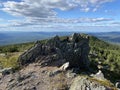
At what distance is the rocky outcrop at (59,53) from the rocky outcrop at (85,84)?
10.5 m

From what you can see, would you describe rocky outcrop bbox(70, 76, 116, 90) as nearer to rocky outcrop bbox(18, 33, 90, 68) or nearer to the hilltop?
the hilltop

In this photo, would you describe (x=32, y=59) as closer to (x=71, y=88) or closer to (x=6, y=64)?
(x=6, y=64)

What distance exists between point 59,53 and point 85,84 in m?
17.4

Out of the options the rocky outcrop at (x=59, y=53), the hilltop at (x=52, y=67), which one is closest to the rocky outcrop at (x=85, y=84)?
the hilltop at (x=52, y=67)

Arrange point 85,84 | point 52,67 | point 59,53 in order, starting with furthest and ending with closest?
point 59,53, point 52,67, point 85,84

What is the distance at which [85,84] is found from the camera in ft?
158

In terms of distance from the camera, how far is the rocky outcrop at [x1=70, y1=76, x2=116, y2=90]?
4549 cm

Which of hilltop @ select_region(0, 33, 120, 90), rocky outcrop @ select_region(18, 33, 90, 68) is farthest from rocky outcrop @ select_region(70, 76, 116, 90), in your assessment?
rocky outcrop @ select_region(18, 33, 90, 68)

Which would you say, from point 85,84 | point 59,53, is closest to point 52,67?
point 59,53

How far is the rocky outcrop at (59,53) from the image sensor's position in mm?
60781

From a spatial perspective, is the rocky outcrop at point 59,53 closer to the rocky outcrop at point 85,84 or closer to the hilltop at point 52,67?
the hilltop at point 52,67

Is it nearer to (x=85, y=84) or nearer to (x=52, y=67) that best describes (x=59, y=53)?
(x=52, y=67)

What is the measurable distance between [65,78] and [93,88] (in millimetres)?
9818

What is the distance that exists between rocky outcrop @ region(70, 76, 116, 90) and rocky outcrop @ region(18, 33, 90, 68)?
34.3ft
